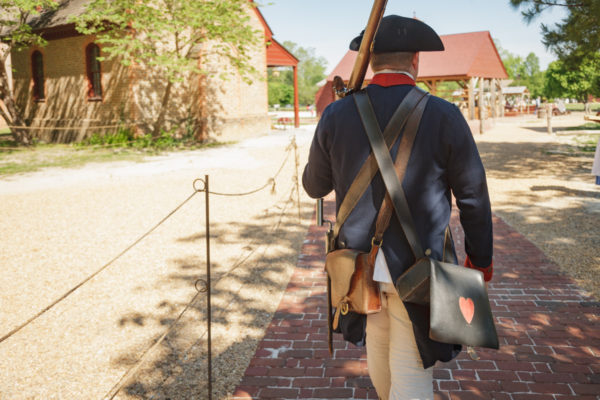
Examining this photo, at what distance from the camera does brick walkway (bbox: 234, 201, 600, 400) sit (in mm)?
3244

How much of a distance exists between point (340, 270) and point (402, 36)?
3.29ft

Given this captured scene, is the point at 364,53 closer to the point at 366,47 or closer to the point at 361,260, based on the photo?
the point at 366,47

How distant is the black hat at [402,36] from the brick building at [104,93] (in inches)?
701

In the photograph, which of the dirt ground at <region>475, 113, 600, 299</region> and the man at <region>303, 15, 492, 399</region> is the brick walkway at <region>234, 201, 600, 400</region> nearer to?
the dirt ground at <region>475, 113, 600, 299</region>

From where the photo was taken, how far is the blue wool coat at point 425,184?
Result: 1969mm

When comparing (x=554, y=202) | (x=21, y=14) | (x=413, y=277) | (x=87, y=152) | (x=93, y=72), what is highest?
(x=21, y=14)

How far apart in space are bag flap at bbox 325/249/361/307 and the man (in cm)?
6

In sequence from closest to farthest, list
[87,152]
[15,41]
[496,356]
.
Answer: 1. [496,356]
2. [87,152]
3. [15,41]

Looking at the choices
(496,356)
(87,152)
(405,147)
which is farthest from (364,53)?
(87,152)

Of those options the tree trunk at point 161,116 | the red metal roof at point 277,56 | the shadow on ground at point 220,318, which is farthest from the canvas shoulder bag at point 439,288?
the red metal roof at point 277,56

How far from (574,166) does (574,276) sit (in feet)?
30.2

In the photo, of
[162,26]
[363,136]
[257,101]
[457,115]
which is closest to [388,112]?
[363,136]

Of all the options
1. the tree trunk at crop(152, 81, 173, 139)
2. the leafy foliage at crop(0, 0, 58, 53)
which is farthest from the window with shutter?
the tree trunk at crop(152, 81, 173, 139)

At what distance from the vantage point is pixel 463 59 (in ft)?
88.9
